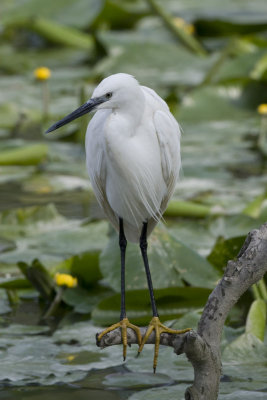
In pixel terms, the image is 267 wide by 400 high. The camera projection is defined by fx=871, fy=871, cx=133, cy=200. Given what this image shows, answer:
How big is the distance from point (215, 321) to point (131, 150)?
47 centimetres

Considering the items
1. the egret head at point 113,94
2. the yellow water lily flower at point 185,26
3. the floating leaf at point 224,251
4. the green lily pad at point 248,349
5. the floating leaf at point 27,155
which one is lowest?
the green lily pad at point 248,349

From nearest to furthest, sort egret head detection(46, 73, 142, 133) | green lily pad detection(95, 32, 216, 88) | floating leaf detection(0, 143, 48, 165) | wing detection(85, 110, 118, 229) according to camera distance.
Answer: egret head detection(46, 73, 142, 133) → wing detection(85, 110, 118, 229) → floating leaf detection(0, 143, 48, 165) → green lily pad detection(95, 32, 216, 88)

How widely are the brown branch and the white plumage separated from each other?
39cm

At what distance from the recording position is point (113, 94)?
2031 millimetres

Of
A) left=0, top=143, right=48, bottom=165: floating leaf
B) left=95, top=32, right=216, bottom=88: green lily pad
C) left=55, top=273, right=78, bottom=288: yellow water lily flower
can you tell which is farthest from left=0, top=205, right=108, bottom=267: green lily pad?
left=95, top=32, right=216, bottom=88: green lily pad

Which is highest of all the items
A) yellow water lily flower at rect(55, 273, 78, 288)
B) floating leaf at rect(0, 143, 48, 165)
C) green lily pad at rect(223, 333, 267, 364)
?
floating leaf at rect(0, 143, 48, 165)

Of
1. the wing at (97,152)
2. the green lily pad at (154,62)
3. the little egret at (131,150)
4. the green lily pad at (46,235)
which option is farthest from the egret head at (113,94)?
the green lily pad at (154,62)

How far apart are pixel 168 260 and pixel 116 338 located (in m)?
0.83

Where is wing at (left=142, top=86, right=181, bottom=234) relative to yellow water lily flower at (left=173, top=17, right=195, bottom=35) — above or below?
below

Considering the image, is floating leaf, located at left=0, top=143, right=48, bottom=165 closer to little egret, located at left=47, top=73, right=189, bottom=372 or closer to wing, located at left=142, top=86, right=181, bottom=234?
little egret, located at left=47, top=73, right=189, bottom=372

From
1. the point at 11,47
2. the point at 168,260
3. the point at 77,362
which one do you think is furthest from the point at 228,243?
the point at 11,47

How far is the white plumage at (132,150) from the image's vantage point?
6.75ft

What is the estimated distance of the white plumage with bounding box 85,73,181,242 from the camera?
2057 mm

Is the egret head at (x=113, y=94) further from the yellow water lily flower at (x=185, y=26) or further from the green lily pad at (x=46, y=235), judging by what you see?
the yellow water lily flower at (x=185, y=26)
